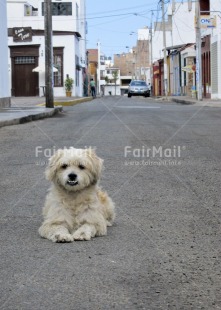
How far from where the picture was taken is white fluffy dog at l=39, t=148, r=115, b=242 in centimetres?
518

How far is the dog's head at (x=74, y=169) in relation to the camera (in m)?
5.16

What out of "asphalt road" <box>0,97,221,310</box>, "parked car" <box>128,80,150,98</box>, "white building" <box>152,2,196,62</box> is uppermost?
"white building" <box>152,2,196,62</box>

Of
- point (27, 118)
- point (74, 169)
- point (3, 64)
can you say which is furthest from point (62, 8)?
point (74, 169)

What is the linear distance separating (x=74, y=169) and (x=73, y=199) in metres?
0.35

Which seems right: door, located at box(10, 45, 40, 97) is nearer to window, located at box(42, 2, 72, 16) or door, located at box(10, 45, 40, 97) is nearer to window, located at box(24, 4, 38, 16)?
window, located at box(24, 4, 38, 16)

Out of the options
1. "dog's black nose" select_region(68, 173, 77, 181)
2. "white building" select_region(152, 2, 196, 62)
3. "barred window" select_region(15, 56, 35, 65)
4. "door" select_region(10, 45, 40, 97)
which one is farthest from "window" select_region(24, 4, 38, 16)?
"dog's black nose" select_region(68, 173, 77, 181)

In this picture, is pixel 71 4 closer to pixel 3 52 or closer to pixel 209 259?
pixel 3 52

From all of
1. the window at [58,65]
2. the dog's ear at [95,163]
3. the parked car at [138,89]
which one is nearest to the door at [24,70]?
the window at [58,65]

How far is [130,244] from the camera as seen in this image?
5188mm

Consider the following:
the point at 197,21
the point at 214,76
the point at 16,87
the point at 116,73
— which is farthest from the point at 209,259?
the point at 116,73

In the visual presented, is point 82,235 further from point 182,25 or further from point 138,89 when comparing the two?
point 182,25

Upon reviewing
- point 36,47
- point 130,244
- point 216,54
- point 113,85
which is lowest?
point 130,244

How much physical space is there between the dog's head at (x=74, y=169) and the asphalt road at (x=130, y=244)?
46cm

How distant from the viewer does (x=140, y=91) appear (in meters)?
69.4
